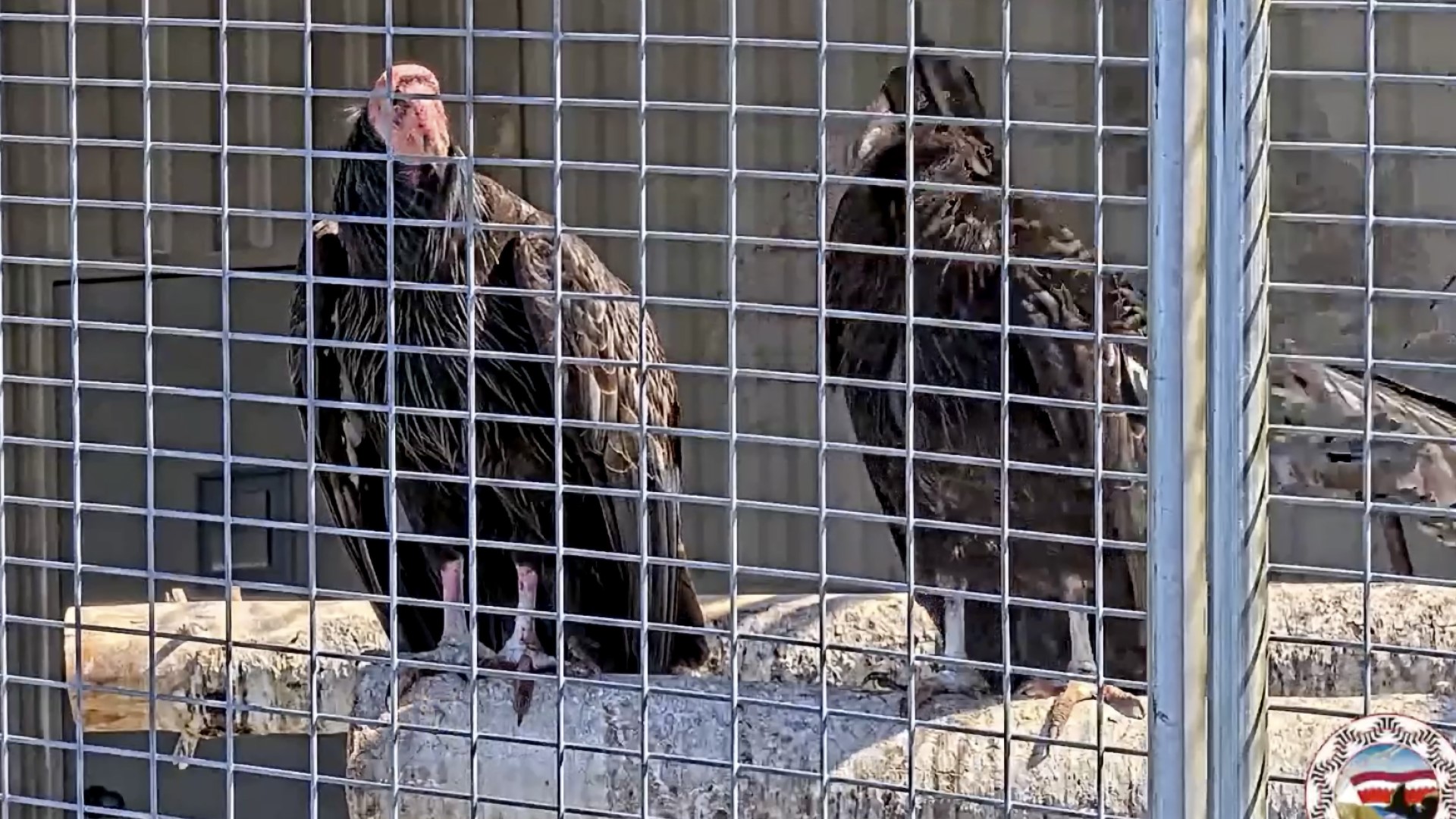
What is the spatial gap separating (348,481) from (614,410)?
0.45 meters

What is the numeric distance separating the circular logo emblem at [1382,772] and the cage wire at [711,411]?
5 cm

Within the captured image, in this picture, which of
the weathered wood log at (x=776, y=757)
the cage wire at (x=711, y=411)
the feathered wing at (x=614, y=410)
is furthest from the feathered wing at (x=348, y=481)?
the weathered wood log at (x=776, y=757)

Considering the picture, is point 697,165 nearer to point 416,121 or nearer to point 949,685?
point 416,121

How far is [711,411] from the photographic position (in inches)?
161

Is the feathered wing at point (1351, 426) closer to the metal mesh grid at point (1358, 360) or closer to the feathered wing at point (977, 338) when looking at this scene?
the metal mesh grid at point (1358, 360)

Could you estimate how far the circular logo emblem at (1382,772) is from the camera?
1047mm

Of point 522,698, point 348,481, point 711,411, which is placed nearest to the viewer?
point 522,698

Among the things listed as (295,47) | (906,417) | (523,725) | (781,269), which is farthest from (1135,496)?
(295,47)

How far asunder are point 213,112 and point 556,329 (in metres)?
2.78

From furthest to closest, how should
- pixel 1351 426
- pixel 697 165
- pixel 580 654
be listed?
1. pixel 697 165
2. pixel 580 654
3. pixel 1351 426

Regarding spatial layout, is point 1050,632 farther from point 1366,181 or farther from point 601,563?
point 1366,181

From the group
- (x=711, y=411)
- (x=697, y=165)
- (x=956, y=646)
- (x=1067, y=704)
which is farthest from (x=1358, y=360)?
(x=711, y=411)

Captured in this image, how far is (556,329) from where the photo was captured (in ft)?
4.66

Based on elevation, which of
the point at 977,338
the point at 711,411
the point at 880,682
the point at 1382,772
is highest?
the point at 977,338
